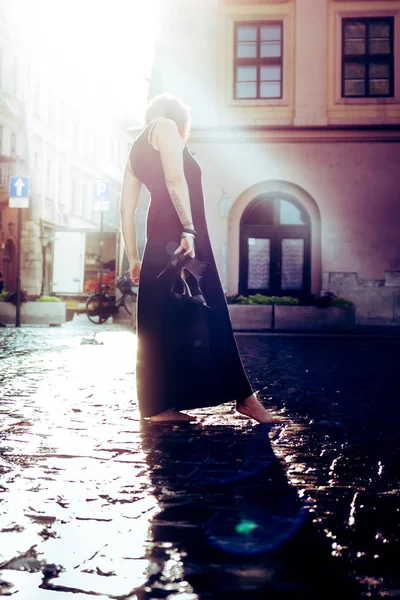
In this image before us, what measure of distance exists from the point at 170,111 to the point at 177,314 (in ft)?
4.18

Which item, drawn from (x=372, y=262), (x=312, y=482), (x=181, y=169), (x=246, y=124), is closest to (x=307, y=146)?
(x=246, y=124)

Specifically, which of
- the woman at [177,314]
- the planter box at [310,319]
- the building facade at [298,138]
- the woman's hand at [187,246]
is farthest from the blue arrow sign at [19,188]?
the woman's hand at [187,246]

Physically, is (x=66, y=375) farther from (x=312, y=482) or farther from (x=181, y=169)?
(x=312, y=482)

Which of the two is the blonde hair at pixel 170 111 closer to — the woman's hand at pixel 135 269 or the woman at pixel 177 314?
the woman at pixel 177 314

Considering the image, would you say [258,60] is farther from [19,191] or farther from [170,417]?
[170,417]

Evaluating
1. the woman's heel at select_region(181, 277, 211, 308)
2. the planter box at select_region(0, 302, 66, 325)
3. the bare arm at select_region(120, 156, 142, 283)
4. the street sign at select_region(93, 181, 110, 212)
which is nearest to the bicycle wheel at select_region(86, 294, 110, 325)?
the planter box at select_region(0, 302, 66, 325)

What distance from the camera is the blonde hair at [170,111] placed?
440 centimetres

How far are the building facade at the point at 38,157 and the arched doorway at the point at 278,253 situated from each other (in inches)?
556

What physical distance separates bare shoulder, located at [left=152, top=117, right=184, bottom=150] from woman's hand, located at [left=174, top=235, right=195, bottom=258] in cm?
56

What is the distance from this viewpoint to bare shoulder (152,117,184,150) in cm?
420

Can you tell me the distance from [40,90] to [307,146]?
22.8 m

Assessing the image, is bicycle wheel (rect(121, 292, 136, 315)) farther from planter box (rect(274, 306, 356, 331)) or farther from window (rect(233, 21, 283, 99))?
window (rect(233, 21, 283, 99))

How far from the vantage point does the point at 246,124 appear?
62.4ft

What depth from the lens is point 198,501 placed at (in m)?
2.55
